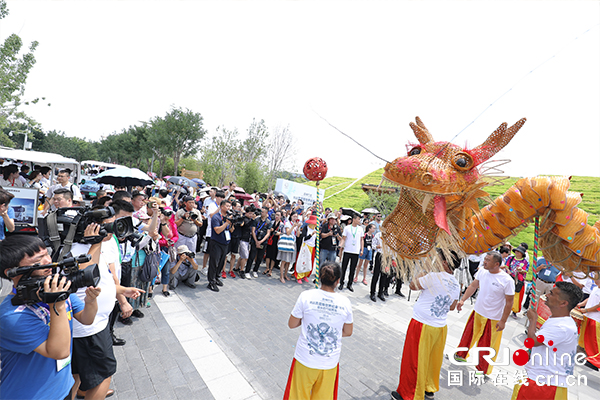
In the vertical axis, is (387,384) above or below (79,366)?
below

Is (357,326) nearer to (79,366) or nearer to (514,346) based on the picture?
(514,346)

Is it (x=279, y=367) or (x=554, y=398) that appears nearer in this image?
(x=554, y=398)

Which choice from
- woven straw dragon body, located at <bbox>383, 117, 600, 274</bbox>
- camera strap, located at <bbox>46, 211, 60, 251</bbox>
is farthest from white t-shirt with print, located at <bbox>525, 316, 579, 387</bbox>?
camera strap, located at <bbox>46, 211, 60, 251</bbox>

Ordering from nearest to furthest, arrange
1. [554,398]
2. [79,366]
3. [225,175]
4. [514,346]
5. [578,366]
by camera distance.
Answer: [79,366] → [554,398] → [578,366] → [514,346] → [225,175]

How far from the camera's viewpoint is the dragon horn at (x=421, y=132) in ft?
8.77

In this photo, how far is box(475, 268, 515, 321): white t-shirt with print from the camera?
3945mm

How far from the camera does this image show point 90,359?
2.39 metres

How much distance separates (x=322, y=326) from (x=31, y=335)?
75.3 inches

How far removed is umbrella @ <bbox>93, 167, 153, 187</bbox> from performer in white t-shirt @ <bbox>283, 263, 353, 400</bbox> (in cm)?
815

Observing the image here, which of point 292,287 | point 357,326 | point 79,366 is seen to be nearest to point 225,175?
point 292,287

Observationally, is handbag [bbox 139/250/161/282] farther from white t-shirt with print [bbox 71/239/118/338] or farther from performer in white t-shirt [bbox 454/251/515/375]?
performer in white t-shirt [bbox 454/251/515/375]

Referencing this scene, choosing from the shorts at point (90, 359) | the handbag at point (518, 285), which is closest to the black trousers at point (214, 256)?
the shorts at point (90, 359)

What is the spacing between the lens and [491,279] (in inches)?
159

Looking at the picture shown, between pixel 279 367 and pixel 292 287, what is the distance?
3.34 meters
